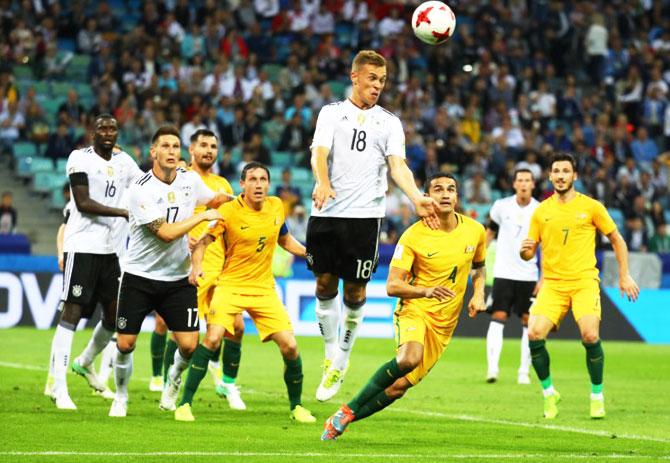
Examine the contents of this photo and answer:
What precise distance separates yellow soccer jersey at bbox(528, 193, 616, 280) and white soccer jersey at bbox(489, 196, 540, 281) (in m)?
3.74

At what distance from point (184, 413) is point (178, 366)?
0.43 meters

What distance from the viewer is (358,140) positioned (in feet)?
37.9

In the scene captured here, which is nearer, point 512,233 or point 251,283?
point 251,283

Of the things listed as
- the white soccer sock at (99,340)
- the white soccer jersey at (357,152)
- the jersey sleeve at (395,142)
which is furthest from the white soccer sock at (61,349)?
the jersey sleeve at (395,142)

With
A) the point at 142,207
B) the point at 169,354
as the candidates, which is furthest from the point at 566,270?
the point at 142,207

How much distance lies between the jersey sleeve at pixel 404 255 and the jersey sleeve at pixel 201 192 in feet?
7.08

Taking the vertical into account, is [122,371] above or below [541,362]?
below

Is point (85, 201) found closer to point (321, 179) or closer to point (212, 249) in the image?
point (212, 249)

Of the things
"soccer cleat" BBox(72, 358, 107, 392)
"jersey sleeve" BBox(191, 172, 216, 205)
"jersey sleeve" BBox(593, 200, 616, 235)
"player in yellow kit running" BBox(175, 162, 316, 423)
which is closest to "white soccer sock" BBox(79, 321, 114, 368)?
"soccer cleat" BBox(72, 358, 107, 392)

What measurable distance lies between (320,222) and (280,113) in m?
16.5

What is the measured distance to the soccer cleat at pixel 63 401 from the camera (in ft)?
40.3

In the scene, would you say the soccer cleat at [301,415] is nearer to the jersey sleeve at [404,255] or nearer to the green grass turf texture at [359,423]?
the green grass turf texture at [359,423]

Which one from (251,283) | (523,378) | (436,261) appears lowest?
(523,378)

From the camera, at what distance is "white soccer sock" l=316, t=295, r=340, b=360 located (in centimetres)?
1231
